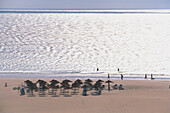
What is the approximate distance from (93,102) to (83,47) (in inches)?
1098

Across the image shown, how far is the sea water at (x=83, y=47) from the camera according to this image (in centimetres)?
4188

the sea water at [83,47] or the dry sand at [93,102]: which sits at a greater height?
the sea water at [83,47]

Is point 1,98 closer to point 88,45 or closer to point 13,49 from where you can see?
point 13,49

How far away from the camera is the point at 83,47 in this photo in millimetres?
52750

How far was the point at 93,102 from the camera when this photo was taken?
82.3 ft

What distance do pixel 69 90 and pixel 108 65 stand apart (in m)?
14.1

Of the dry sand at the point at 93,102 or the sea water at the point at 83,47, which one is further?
the sea water at the point at 83,47

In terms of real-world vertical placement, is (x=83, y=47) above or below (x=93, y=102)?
above

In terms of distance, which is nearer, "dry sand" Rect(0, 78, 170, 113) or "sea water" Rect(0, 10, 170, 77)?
"dry sand" Rect(0, 78, 170, 113)

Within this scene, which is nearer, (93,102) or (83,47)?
(93,102)

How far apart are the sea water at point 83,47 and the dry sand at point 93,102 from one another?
1156 centimetres

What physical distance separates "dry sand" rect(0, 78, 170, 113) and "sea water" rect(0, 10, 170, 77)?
11564mm

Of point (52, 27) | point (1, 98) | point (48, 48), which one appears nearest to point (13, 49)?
point (48, 48)

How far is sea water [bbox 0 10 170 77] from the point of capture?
41.9 m
